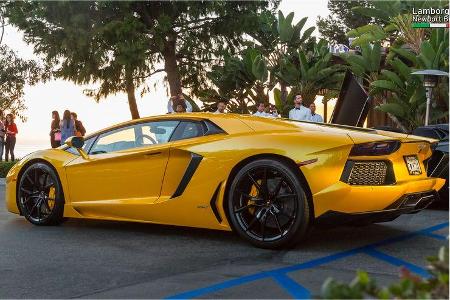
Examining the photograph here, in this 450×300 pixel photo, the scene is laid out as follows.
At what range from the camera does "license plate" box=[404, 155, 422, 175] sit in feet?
21.1

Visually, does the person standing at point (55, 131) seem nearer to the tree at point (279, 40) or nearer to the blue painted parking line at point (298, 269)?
the tree at point (279, 40)

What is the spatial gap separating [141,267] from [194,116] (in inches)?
76.8

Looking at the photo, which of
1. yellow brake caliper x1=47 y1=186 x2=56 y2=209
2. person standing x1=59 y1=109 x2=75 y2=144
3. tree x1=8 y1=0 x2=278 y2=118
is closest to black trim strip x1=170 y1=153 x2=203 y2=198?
yellow brake caliper x1=47 y1=186 x2=56 y2=209

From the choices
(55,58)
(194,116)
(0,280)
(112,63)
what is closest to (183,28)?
(112,63)

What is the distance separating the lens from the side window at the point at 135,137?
720 cm

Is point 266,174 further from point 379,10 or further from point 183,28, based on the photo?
point 183,28

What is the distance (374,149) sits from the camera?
6152 mm

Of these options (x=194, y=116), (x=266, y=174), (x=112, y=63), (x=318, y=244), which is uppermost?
(x=112, y=63)

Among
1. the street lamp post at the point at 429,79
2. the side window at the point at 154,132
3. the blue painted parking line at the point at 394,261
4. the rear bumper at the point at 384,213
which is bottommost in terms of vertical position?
the blue painted parking line at the point at 394,261

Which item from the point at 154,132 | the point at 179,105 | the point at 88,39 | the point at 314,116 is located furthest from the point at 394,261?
the point at 88,39

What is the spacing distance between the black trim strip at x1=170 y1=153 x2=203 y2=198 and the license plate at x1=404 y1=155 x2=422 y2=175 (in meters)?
1.84

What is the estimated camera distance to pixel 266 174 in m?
6.35

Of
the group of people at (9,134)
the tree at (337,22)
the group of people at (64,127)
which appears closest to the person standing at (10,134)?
the group of people at (9,134)

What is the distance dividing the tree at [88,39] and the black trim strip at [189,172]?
2020cm
